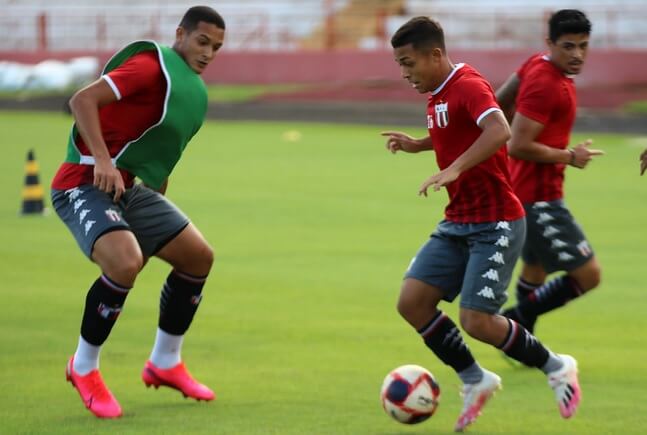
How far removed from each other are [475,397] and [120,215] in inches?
87.6

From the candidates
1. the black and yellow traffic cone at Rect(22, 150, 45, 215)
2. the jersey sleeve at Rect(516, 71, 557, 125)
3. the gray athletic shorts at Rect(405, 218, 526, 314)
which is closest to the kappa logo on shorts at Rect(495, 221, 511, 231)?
the gray athletic shorts at Rect(405, 218, 526, 314)

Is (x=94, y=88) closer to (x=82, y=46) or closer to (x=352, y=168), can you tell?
(x=352, y=168)

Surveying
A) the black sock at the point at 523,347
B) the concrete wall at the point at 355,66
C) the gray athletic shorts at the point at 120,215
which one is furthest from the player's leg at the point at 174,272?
the concrete wall at the point at 355,66

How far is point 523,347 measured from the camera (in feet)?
22.5

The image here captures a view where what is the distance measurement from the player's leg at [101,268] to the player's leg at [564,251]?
9.01 ft

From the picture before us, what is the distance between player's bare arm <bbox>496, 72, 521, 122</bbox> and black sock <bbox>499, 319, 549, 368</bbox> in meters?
2.14

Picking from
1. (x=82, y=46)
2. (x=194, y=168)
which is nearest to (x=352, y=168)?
(x=194, y=168)

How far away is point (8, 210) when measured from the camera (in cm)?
1688

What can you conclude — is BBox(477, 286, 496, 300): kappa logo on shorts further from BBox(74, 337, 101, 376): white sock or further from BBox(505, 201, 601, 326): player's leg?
BBox(74, 337, 101, 376): white sock

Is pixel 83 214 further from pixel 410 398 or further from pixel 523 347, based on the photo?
pixel 523 347

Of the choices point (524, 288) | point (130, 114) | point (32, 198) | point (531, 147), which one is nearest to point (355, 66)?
point (32, 198)

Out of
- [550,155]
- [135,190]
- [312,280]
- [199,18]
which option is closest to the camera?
[199,18]

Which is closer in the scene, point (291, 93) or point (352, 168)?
point (352, 168)

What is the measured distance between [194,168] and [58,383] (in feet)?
47.0
